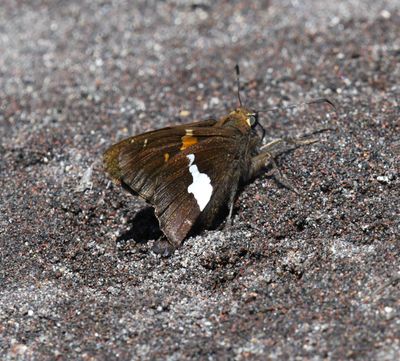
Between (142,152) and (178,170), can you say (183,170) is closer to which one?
(178,170)

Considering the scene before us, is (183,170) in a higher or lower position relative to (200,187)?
higher

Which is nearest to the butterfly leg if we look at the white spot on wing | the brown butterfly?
the brown butterfly

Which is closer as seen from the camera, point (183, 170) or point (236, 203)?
point (183, 170)

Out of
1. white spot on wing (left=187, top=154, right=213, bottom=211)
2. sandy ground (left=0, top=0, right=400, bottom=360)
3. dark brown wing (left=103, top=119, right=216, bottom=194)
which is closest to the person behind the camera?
sandy ground (left=0, top=0, right=400, bottom=360)

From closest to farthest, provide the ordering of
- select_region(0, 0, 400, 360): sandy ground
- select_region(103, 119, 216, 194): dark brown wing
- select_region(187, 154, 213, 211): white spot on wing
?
select_region(0, 0, 400, 360): sandy ground → select_region(103, 119, 216, 194): dark brown wing → select_region(187, 154, 213, 211): white spot on wing

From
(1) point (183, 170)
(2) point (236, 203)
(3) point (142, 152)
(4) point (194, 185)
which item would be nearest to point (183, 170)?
(1) point (183, 170)

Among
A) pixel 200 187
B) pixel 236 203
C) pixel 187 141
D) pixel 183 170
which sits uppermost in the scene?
pixel 187 141

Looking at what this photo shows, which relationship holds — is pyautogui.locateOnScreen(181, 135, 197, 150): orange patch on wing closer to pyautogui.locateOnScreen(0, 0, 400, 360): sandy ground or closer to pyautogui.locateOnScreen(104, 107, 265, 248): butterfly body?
pyautogui.locateOnScreen(104, 107, 265, 248): butterfly body

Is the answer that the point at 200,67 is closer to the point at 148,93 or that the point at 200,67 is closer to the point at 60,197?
the point at 148,93
